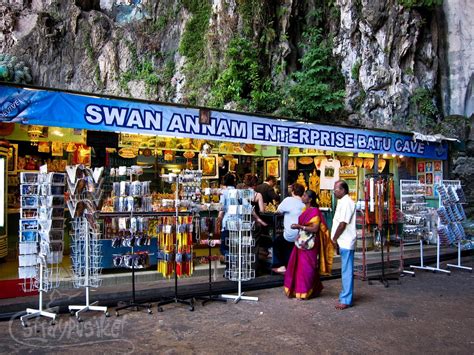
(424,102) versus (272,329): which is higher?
(424,102)

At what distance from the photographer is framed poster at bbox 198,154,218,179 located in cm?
1167

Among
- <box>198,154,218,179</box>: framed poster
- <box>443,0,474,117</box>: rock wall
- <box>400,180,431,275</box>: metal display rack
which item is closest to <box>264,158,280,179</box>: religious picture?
<box>198,154,218,179</box>: framed poster

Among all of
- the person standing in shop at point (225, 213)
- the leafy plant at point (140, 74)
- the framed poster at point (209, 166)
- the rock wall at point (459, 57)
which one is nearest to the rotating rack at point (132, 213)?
the person standing in shop at point (225, 213)

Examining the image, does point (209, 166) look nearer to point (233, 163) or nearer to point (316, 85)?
point (233, 163)

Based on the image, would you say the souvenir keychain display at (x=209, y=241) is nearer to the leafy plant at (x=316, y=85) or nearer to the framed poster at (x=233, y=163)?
the framed poster at (x=233, y=163)

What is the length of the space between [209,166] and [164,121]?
498 centimetres

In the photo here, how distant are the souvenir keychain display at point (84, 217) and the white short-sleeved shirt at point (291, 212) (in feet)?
10.4

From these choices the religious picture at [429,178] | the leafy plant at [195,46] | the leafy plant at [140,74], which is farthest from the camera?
the leafy plant at [140,74]

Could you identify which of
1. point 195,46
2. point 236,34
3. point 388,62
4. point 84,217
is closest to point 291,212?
point 84,217

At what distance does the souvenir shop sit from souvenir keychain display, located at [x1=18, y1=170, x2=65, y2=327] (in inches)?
0.6

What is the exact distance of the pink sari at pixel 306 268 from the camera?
20.8ft

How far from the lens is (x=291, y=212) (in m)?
7.12

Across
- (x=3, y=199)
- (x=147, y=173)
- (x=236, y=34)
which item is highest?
(x=236, y=34)

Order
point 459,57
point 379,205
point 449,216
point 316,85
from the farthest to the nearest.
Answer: point 316,85 → point 459,57 → point 449,216 → point 379,205
